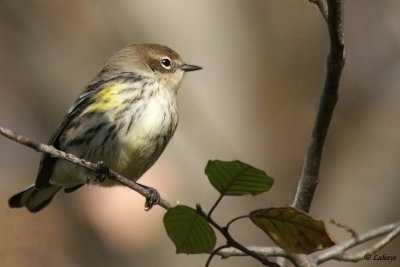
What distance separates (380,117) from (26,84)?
325cm

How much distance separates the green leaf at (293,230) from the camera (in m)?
2.51

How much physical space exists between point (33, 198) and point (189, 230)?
2.78 meters

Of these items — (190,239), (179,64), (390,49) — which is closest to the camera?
(190,239)

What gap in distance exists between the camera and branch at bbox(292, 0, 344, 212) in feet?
8.30

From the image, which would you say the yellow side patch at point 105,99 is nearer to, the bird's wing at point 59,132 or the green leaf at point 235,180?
the bird's wing at point 59,132

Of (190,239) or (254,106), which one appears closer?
(190,239)

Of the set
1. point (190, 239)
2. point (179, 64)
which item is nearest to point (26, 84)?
point (179, 64)

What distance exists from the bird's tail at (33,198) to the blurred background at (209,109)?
1.67m

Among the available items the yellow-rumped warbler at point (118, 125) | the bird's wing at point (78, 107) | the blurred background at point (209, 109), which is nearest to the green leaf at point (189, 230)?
the yellow-rumped warbler at point (118, 125)

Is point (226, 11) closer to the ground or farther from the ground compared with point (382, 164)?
farther from the ground

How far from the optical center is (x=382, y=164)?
265 inches

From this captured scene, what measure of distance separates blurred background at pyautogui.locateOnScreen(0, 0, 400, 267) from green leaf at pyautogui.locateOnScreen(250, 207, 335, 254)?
384 centimetres

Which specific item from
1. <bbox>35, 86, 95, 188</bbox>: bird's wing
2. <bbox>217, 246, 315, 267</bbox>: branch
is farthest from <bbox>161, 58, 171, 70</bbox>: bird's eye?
<bbox>217, 246, 315, 267</bbox>: branch

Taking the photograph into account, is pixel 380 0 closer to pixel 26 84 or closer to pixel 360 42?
pixel 360 42
